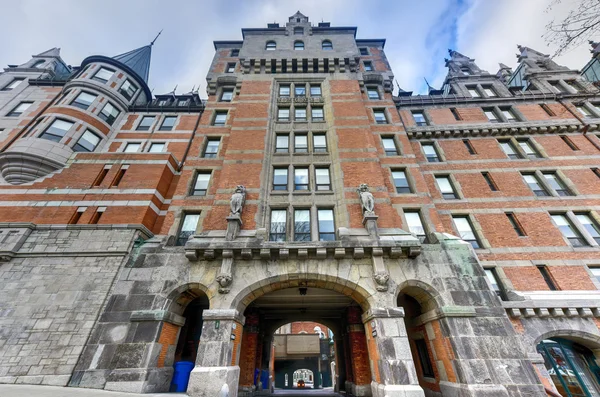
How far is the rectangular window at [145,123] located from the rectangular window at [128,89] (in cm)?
290

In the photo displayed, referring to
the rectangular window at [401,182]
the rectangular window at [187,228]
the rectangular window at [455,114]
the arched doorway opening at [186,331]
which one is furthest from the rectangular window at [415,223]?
the rectangular window at [187,228]

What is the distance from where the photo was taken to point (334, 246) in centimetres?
1132

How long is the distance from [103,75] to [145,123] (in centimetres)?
556

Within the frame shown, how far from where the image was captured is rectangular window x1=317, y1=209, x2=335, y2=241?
12882 mm

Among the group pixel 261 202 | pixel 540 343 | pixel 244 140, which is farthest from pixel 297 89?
pixel 540 343

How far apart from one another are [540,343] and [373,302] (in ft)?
31.2

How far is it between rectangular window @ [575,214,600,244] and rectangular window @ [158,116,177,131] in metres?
29.7

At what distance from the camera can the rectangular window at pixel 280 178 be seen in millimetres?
14671

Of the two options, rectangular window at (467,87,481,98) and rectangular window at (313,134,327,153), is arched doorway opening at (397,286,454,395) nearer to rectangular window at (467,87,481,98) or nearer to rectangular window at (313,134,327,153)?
rectangular window at (313,134,327,153)

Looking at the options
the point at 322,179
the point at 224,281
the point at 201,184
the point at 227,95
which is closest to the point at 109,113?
the point at 227,95

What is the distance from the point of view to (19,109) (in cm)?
2114

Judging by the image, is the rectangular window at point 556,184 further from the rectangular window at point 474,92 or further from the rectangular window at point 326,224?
the rectangular window at point 326,224

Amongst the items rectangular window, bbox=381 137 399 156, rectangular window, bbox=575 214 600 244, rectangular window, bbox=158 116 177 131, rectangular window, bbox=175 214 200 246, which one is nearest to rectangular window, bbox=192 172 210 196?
rectangular window, bbox=175 214 200 246

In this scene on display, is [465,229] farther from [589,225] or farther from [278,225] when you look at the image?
[278,225]
